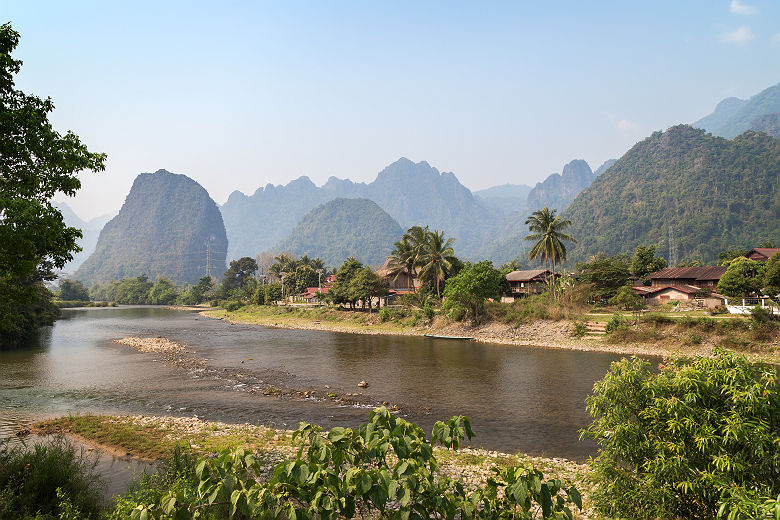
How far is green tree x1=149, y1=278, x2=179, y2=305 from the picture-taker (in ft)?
471

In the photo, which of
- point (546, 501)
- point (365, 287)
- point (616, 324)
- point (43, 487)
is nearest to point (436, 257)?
point (365, 287)

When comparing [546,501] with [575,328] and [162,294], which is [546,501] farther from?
[162,294]

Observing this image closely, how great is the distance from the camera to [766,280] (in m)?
39.8

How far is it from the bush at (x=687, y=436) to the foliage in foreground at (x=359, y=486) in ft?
11.9

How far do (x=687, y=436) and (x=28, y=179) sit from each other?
16.0 m

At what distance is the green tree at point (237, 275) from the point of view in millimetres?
127375

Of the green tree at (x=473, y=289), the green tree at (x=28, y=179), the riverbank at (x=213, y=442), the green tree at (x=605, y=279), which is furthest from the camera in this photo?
the green tree at (x=605, y=279)

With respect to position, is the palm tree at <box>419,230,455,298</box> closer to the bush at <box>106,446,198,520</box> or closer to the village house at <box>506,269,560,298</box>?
the village house at <box>506,269,560,298</box>

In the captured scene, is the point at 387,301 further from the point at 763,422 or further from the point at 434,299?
the point at 763,422

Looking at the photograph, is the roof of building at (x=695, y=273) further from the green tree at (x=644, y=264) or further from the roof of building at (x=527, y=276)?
the roof of building at (x=527, y=276)

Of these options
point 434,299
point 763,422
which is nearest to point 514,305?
point 434,299

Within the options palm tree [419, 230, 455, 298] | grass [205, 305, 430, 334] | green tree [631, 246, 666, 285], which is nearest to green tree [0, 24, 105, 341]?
grass [205, 305, 430, 334]

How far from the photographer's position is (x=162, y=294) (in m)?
144

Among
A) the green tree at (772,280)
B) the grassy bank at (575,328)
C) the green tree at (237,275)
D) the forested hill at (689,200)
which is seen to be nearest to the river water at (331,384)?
the grassy bank at (575,328)
